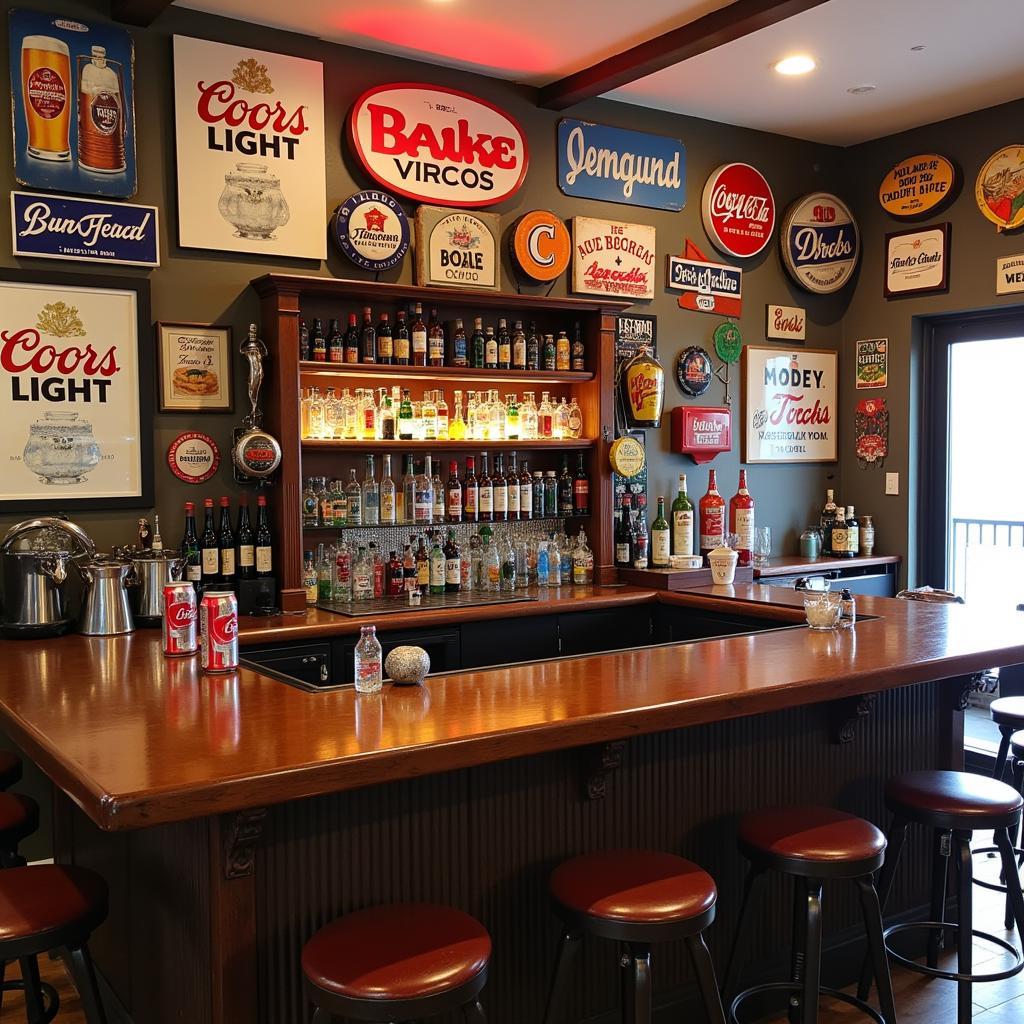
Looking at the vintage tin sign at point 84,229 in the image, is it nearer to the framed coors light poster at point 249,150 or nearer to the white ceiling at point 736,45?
the framed coors light poster at point 249,150

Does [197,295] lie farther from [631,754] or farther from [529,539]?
[631,754]

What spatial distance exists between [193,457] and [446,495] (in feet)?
3.53

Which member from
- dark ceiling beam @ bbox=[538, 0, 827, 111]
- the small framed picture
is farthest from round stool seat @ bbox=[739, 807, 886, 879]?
dark ceiling beam @ bbox=[538, 0, 827, 111]

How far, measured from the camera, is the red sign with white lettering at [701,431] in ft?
17.3

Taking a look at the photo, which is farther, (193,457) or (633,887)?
(193,457)

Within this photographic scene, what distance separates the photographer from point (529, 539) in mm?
4801

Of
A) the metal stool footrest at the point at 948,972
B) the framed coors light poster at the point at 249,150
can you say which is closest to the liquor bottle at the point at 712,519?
the framed coors light poster at the point at 249,150

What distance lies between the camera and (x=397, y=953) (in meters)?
1.76

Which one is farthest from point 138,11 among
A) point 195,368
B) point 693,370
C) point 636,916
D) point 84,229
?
point 636,916

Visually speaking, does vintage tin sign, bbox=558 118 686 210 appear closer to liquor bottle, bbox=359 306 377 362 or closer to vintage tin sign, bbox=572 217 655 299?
vintage tin sign, bbox=572 217 655 299

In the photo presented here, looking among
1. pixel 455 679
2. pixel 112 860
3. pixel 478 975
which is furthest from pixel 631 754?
pixel 112 860

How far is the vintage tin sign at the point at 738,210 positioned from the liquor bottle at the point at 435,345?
180 cm

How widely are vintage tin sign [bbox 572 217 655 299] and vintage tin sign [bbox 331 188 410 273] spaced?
0.93 m

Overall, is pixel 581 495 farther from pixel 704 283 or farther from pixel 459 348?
pixel 704 283
